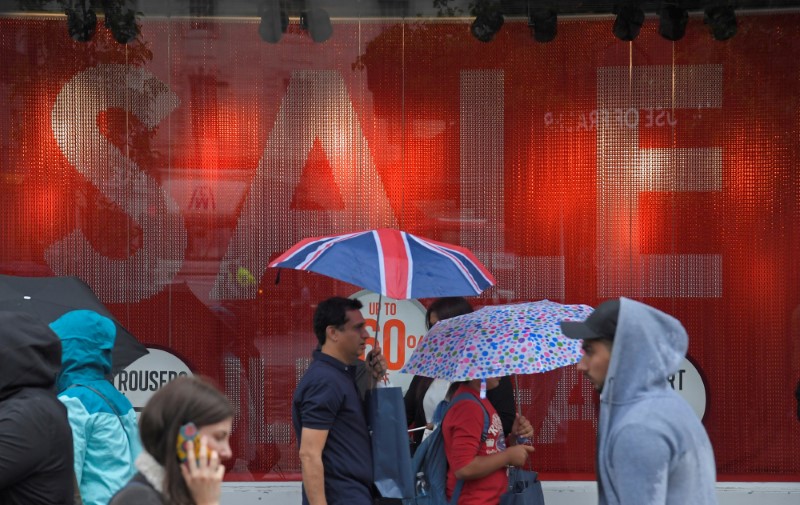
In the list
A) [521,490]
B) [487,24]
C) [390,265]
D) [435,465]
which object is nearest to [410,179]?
[487,24]

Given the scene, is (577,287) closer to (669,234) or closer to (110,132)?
(669,234)

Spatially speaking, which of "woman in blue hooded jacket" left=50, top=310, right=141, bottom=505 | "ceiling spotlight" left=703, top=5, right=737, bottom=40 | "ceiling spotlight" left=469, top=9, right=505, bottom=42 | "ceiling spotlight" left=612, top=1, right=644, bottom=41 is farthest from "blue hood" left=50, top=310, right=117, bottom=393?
"ceiling spotlight" left=703, top=5, right=737, bottom=40

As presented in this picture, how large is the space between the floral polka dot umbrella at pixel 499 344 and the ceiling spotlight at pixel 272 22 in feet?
11.7

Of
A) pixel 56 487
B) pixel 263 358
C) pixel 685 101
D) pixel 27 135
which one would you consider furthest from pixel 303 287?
pixel 56 487

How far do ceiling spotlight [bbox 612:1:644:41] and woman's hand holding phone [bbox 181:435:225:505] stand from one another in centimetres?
596

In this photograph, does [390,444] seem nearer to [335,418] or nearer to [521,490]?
[335,418]

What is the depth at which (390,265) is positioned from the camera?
5027mm

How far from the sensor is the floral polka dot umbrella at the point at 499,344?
5.02 meters

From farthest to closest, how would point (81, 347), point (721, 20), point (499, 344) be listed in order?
point (721, 20)
point (499, 344)
point (81, 347)

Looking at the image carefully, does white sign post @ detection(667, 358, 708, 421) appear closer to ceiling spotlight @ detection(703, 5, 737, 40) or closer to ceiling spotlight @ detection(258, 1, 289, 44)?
ceiling spotlight @ detection(703, 5, 737, 40)

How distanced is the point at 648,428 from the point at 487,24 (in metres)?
5.30

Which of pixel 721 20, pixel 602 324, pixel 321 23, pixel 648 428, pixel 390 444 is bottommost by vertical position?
pixel 390 444

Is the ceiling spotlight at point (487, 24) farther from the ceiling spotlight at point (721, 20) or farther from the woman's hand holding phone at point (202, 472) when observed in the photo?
the woman's hand holding phone at point (202, 472)

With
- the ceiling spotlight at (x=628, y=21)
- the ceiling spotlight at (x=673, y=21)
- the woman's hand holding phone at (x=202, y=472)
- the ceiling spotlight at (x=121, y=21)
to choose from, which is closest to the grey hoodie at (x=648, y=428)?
the woman's hand holding phone at (x=202, y=472)
